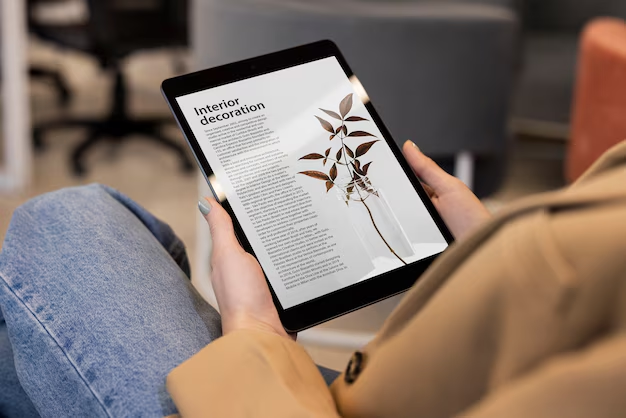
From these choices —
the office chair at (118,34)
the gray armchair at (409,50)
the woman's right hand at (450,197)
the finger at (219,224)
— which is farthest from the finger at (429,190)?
the office chair at (118,34)

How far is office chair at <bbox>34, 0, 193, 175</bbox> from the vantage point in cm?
251

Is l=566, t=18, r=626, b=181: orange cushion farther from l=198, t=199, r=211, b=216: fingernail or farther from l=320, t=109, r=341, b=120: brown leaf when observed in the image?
l=198, t=199, r=211, b=216: fingernail

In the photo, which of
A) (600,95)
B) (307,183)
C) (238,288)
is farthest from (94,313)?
(600,95)

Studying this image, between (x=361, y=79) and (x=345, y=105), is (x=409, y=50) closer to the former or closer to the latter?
(x=361, y=79)

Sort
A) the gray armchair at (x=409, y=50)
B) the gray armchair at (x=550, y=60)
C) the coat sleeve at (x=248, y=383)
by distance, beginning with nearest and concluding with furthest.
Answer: the coat sleeve at (x=248, y=383) → the gray armchair at (x=409, y=50) → the gray armchair at (x=550, y=60)

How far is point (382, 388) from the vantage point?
425 millimetres

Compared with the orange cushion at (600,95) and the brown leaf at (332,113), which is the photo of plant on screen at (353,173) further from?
the orange cushion at (600,95)

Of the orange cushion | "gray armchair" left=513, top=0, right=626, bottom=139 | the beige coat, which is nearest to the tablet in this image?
the beige coat

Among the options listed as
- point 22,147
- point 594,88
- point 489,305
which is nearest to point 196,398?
point 489,305

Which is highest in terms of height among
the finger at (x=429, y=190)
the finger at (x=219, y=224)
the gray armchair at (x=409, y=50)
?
the finger at (x=219, y=224)

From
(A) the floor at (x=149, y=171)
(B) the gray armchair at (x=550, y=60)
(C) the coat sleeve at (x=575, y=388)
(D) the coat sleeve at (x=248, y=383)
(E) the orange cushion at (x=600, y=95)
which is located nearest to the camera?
(C) the coat sleeve at (x=575, y=388)

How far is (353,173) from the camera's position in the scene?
751 mm

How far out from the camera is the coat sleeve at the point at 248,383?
18.9 inches

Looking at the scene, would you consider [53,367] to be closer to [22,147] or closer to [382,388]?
[382,388]
